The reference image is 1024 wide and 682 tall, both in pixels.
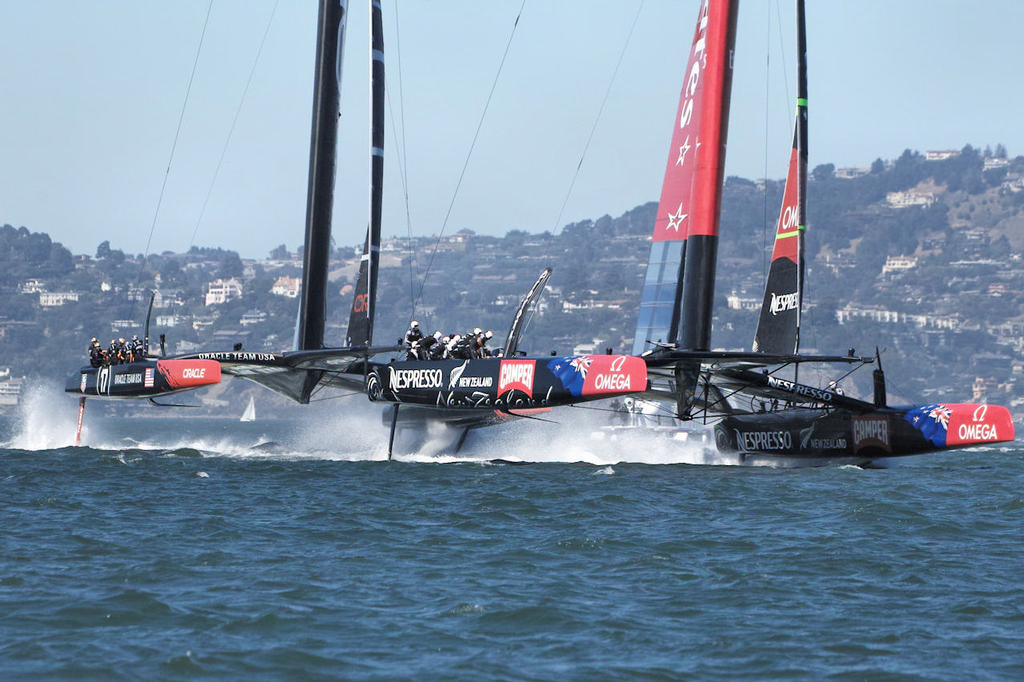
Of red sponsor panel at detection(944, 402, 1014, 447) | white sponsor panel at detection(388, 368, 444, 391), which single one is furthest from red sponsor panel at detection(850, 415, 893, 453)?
white sponsor panel at detection(388, 368, 444, 391)

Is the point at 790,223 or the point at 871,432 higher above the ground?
the point at 790,223

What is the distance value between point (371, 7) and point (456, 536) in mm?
11329

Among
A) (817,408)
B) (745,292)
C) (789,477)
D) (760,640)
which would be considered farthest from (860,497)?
(745,292)

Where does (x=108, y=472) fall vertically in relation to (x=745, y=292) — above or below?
below

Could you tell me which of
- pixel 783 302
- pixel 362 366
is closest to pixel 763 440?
pixel 783 302

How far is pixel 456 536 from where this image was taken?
1029 cm

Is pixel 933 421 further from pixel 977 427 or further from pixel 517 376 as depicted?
pixel 517 376

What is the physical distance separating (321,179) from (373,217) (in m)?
0.97

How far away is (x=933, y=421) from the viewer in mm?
15883

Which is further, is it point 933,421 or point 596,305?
point 596,305

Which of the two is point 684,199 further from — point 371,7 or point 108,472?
point 108,472

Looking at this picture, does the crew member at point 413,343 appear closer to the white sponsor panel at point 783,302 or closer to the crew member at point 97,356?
the white sponsor panel at point 783,302

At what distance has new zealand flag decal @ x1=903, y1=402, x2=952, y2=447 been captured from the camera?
619 inches

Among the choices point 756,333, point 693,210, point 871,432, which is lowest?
point 871,432
